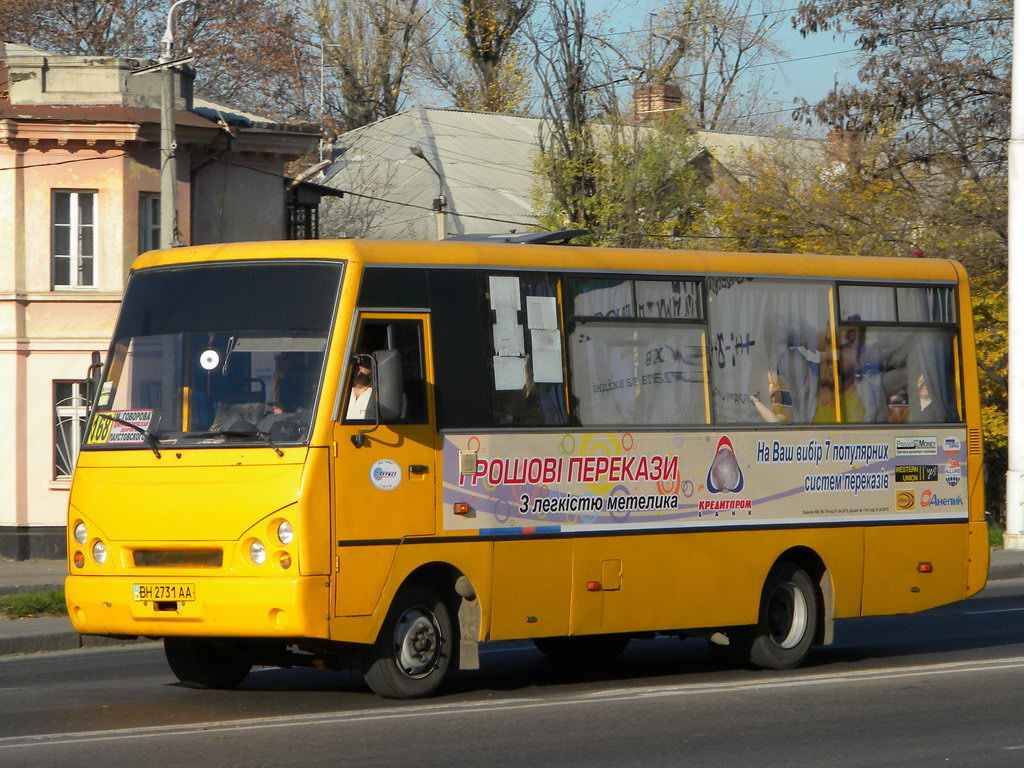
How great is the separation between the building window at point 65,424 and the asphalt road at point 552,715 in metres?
16.5

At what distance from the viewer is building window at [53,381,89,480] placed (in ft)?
96.5

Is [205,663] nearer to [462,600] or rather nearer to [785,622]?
[462,600]

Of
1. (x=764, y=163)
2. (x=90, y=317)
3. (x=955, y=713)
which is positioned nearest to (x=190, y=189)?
(x=90, y=317)

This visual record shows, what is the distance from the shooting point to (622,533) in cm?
1121

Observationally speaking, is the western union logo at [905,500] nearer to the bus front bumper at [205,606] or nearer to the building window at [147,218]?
the bus front bumper at [205,606]

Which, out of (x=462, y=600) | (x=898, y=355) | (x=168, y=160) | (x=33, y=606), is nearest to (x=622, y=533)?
(x=462, y=600)

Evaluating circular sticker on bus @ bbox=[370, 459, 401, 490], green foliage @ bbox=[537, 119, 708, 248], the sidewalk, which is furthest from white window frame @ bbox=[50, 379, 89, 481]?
circular sticker on bus @ bbox=[370, 459, 401, 490]

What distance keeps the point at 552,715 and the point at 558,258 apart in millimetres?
3158

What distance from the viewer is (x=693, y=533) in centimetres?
1159

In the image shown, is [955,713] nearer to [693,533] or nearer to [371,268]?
[693,533]

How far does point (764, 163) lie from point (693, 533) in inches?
1130

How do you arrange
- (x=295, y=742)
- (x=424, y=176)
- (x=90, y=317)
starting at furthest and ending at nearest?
(x=424, y=176) → (x=90, y=317) → (x=295, y=742)

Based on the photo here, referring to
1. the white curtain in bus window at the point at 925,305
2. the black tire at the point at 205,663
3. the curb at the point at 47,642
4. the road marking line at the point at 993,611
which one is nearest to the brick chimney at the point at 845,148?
the road marking line at the point at 993,611

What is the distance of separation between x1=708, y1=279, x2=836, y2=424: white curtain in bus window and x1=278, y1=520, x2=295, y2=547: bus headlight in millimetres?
3644
